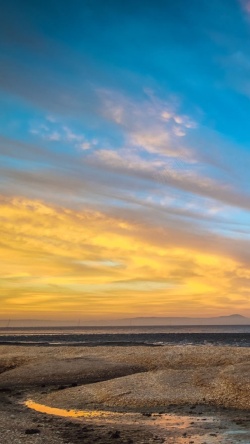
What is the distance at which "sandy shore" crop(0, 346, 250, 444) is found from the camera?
22.1 meters

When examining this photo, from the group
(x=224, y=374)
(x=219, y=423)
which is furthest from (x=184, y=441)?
(x=224, y=374)

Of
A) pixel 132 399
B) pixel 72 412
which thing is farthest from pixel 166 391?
pixel 72 412

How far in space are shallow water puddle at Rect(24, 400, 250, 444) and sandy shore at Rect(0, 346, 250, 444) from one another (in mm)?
45

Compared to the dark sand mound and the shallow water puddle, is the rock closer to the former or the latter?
the shallow water puddle

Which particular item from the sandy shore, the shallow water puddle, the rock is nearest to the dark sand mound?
the sandy shore

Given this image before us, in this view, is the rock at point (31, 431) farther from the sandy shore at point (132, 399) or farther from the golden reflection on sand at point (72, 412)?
the golden reflection on sand at point (72, 412)

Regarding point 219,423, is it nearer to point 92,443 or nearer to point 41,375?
point 92,443

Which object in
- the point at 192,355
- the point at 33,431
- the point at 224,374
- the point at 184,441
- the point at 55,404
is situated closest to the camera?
the point at 184,441

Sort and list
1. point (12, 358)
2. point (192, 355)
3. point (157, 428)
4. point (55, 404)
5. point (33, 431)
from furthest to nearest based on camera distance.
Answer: point (12, 358) → point (192, 355) → point (55, 404) → point (157, 428) → point (33, 431)

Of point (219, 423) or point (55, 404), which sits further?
point (55, 404)

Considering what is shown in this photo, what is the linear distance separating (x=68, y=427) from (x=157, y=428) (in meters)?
4.45

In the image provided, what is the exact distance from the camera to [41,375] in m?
43.8

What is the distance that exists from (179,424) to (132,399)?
761 centimetres

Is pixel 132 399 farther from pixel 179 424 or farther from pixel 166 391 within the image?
pixel 179 424
